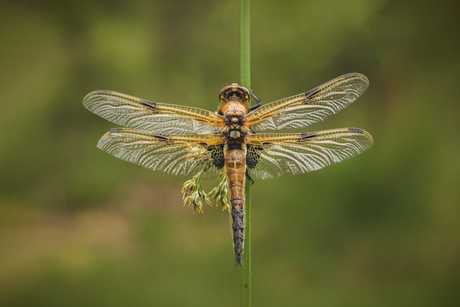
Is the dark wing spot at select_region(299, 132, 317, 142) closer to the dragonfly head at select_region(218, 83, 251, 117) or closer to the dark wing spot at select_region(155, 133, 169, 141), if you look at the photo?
the dragonfly head at select_region(218, 83, 251, 117)

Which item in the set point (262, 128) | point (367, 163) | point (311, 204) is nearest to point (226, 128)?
point (262, 128)

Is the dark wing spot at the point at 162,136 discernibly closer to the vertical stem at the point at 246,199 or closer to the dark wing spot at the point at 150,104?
the dark wing spot at the point at 150,104

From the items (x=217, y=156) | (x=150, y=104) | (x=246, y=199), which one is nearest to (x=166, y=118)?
(x=150, y=104)

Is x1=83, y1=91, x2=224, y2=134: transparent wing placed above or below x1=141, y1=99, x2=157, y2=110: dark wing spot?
below

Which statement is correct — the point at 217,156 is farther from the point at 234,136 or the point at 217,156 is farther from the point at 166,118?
the point at 166,118

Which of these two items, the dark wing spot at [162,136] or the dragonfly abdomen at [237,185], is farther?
the dark wing spot at [162,136]

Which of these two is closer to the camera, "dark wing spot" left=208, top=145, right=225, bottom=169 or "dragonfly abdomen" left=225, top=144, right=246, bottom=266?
"dragonfly abdomen" left=225, top=144, right=246, bottom=266

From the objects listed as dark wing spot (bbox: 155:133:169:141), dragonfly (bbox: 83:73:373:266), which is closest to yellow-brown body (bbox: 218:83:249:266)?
dragonfly (bbox: 83:73:373:266)

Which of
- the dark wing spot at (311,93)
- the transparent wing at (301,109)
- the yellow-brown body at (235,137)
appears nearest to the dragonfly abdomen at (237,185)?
the yellow-brown body at (235,137)
